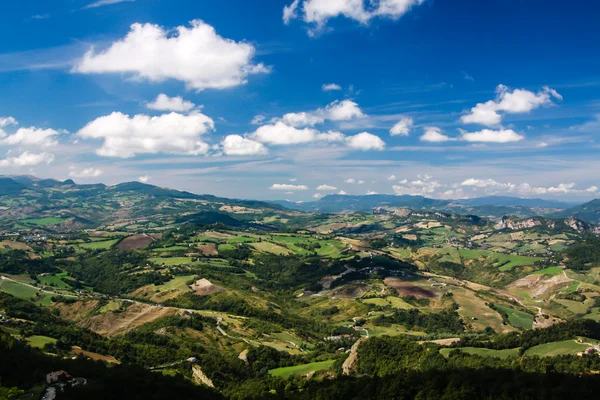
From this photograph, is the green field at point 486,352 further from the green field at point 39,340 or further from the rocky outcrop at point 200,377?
the green field at point 39,340

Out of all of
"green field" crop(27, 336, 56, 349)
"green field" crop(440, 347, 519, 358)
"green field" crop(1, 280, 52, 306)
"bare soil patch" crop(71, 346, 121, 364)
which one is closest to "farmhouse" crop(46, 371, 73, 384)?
"bare soil patch" crop(71, 346, 121, 364)

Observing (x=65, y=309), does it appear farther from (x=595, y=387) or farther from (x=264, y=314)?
(x=595, y=387)

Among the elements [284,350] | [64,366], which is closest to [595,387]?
[64,366]

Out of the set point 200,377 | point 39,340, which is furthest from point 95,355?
point 200,377

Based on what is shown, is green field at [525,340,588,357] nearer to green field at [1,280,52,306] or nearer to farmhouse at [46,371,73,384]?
farmhouse at [46,371,73,384]

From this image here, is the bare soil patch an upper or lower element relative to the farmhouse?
lower

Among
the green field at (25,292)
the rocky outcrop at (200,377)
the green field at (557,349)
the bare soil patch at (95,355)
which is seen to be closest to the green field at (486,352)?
the green field at (557,349)
